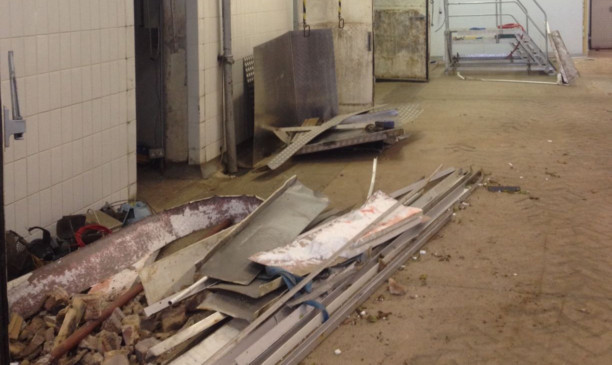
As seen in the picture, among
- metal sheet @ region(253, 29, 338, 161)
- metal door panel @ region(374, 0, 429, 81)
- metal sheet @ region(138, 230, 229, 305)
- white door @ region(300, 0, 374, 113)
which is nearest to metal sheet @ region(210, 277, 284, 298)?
metal sheet @ region(138, 230, 229, 305)

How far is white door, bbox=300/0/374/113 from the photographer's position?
1163cm

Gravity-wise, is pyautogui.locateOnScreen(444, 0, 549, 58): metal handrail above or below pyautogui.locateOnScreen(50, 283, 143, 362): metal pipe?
above

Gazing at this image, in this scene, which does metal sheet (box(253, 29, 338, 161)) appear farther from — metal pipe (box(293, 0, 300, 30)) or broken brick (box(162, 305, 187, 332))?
broken brick (box(162, 305, 187, 332))

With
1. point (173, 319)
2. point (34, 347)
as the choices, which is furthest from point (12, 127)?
point (173, 319)

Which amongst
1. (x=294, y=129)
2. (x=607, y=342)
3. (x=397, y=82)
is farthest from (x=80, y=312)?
(x=397, y=82)

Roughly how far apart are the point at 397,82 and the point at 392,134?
6.75 m

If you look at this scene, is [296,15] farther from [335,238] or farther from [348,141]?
[335,238]

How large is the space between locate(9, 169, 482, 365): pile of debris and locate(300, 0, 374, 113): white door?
5.26 m

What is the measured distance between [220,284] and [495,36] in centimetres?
1301

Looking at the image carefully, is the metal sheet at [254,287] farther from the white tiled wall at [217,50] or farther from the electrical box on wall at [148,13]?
the electrical box on wall at [148,13]

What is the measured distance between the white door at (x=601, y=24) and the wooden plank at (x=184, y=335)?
1872 centimetres

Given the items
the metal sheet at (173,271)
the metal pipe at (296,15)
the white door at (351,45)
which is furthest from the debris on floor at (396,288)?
the metal pipe at (296,15)

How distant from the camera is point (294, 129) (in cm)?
987

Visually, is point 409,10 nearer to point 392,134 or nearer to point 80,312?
point 392,134
